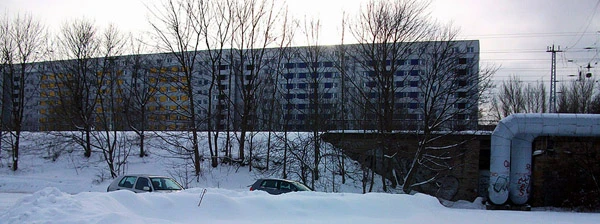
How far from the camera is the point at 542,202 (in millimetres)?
26000

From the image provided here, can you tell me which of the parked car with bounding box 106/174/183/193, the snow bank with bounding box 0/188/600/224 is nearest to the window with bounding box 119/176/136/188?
the parked car with bounding box 106/174/183/193

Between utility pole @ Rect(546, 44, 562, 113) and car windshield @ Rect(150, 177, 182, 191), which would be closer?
car windshield @ Rect(150, 177, 182, 191)

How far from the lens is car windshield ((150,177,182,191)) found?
55.1ft

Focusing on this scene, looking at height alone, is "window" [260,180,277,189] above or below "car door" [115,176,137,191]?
below

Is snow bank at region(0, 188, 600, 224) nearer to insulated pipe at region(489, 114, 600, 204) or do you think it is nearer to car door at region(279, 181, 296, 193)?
car door at region(279, 181, 296, 193)

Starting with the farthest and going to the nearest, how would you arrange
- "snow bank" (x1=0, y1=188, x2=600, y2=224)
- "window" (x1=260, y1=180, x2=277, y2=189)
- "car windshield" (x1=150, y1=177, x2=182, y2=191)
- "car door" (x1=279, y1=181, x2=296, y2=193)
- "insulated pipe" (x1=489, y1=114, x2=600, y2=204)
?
"insulated pipe" (x1=489, y1=114, x2=600, y2=204)
"window" (x1=260, y1=180, x2=277, y2=189)
"car door" (x1=279, y1=181, x2=296, y2=193)
"car windshield" (x1=150, y1=177, x2=182, y2=191)
"snow bank" (x1=0, y1=188, x2=600, y2=224)

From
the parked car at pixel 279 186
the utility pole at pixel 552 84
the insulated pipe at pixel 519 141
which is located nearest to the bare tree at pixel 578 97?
the utility pole at pixel 552 84

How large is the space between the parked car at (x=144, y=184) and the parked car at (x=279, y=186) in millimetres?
3452

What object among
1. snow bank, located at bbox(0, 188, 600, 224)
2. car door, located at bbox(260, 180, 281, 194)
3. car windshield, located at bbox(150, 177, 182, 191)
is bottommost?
car door, located at bbox(260, 180, 281, 194)

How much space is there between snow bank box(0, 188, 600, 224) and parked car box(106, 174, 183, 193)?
556 cm

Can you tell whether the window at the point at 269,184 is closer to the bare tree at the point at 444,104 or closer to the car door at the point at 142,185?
the car door at the point at 142,185

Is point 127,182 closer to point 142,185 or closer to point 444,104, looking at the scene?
point 142,185

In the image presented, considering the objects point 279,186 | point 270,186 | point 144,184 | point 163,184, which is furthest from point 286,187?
point 144,184

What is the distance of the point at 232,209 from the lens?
34.3 ft
